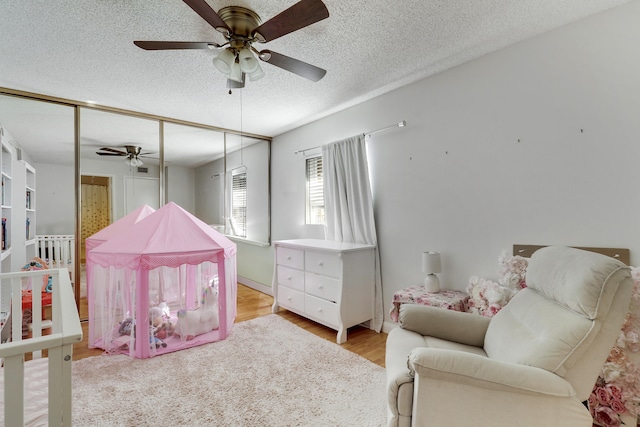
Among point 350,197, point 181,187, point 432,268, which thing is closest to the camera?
point 432,268

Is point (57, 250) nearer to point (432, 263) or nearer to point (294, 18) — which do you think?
point (294, 18)

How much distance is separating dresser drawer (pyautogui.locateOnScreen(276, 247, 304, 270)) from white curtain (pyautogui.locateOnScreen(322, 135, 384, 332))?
1.60ft

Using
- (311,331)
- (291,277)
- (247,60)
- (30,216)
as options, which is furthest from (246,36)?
(30,216)

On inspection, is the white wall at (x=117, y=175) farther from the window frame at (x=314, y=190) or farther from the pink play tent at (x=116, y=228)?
the window frame at (x=314, y=190)

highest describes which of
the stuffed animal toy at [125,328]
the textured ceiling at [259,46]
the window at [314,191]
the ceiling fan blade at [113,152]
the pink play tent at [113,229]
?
the textured ceiling at [259,46]

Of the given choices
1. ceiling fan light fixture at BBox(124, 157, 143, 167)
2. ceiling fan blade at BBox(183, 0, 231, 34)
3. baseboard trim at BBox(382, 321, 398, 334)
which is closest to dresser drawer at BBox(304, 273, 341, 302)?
baseboard trim at BBox(382, 321, 398, 334)

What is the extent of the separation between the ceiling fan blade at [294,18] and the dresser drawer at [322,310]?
91.8 inches

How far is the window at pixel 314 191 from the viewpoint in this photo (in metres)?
3.85

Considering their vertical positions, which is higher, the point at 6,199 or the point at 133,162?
the point at 133,162

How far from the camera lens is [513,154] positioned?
2170mm

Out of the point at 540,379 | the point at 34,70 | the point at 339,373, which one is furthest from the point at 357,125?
the point at 34,70

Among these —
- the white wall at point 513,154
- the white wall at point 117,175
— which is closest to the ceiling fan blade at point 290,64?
the white wall at point 513,154

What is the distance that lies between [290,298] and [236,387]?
1.41m

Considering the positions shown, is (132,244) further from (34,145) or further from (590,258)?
(590,258)
